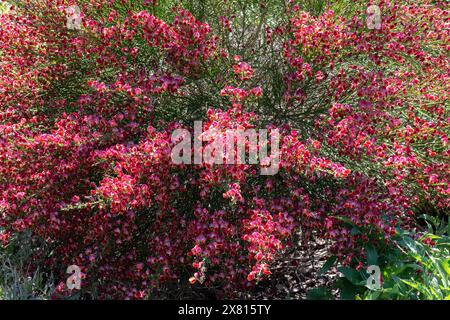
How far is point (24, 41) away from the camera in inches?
157

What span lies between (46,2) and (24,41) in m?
0.31

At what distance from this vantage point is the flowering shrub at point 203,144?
3424mm

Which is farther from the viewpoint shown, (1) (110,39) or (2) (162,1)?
(2) (162,1)

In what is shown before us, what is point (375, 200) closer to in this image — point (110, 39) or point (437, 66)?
point (437, 66)

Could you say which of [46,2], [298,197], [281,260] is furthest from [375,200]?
[46,2]
